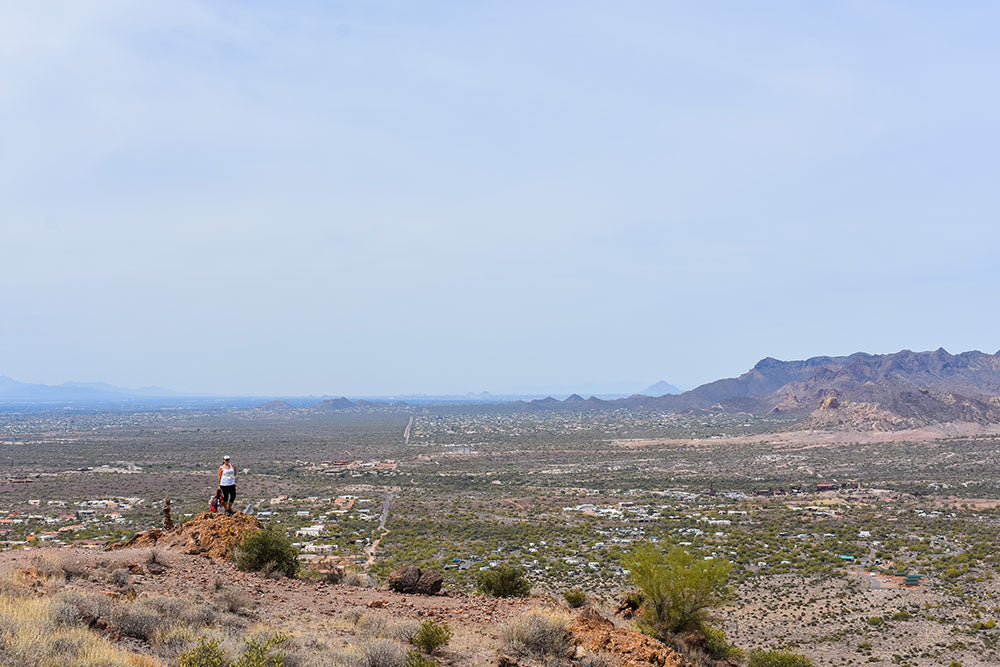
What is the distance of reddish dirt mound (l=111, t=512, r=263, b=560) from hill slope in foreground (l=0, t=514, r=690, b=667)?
43 millimetres

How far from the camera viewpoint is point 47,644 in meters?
6.29

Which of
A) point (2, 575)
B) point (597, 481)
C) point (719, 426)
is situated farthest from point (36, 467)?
point (719, 426)

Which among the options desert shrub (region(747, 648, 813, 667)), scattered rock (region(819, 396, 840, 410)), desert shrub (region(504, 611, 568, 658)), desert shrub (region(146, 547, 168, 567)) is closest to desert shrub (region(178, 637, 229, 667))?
desert shrub (region(504, 611, 568, 658))

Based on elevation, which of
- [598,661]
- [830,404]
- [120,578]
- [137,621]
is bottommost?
[830,404]

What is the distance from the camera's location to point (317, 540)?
121 feet

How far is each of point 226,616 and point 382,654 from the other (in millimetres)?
2855

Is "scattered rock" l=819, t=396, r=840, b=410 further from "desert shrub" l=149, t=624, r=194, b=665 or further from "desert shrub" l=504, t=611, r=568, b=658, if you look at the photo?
"desert shrub" l=149, t=624, r=194, b=665

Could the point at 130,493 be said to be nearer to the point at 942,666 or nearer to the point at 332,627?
the point at 332,627

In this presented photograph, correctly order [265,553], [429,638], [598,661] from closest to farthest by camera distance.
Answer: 1. [598,661]
2. [429,638]
3. [265,553]

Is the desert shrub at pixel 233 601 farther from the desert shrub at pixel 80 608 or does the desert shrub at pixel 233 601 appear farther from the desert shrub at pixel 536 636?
the desert shrub at pixel 536 636

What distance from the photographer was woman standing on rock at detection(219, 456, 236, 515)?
14617mm

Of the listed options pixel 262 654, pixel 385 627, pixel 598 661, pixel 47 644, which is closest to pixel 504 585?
pixel 385 627

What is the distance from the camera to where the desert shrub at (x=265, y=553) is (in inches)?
523

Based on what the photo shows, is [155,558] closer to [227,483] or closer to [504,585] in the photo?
[227,483]
